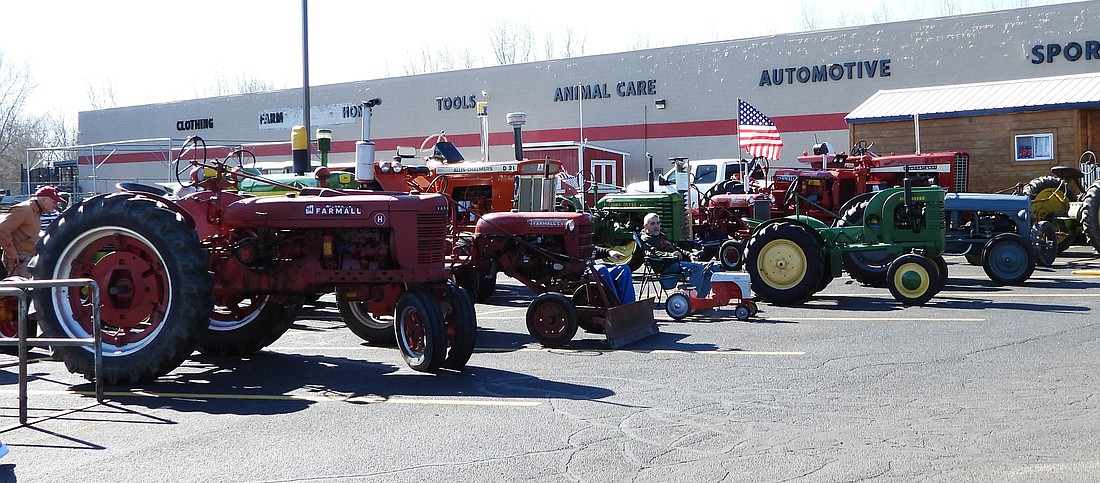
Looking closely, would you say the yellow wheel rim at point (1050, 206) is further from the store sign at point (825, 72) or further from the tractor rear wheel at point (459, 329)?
the tractor rear wheel at point (459, 329)

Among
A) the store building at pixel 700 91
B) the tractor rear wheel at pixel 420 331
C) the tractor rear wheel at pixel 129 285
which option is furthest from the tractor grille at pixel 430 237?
the store building at pixel 700 91

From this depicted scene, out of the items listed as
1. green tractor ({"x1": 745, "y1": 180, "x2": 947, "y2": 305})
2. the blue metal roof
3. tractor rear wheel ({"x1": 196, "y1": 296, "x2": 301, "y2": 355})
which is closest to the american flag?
the blue metal roof

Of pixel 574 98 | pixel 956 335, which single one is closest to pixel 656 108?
pixel 574 98

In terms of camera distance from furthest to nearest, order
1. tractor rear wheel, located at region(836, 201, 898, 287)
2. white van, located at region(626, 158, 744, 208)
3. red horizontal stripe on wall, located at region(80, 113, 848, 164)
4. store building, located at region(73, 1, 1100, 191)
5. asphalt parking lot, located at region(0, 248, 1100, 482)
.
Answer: red horizontal stripe on wall, located at region(80, 113, 848, 164) → store building, located at region(73, 1, 1100, 191) → white van, located at region(626, 158, 744, 208) → tractor rear wheel, located at region(836, 201, 898, 287) → asphalt parking lot, located at region(0, 248, 1100, 482)

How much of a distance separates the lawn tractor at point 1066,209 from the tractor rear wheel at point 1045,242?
504mm

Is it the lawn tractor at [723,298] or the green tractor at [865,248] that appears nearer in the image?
the lawn tractor at [723,298]

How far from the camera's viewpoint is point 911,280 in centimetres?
1249

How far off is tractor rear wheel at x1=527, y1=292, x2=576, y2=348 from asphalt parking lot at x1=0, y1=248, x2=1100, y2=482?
0.52 ft

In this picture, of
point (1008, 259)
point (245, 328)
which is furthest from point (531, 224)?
point (1008, 259)

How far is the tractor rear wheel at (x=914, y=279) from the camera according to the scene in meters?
12.4

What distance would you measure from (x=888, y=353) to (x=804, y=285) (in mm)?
4050

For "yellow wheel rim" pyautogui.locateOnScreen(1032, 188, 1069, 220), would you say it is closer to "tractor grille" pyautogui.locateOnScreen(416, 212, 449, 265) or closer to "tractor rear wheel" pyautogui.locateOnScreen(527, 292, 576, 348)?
"tractor rear wheel" pyautogui.locateOnScreen(527, 292, 576, 348)

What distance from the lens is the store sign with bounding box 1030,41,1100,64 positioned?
27.4 meters

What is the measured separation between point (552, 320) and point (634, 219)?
828cm
